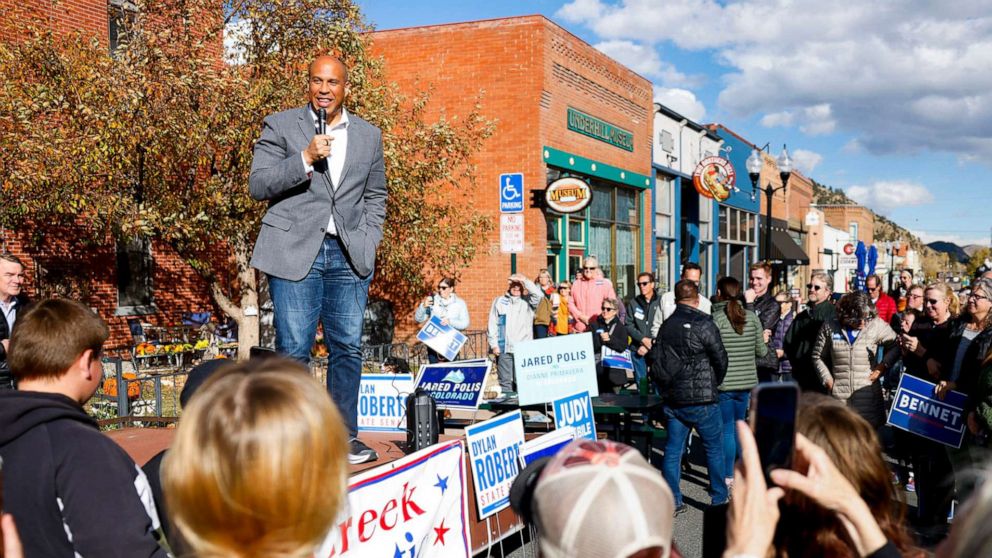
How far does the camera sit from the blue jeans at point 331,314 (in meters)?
4.03

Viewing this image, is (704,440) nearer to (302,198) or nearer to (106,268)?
(302,198)

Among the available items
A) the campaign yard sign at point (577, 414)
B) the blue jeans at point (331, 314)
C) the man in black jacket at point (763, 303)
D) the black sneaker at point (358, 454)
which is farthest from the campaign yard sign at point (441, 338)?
the blue jeans at point (331, 314)

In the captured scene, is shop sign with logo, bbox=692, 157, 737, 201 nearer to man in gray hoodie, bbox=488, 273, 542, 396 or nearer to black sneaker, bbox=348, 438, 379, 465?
man in gray hoodie, bbox=488, 273, 542, 396

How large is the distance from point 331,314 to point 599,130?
18.2m

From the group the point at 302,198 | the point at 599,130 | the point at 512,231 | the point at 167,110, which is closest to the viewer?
the point at 302,198

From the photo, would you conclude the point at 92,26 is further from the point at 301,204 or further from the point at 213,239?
the point at 301,204

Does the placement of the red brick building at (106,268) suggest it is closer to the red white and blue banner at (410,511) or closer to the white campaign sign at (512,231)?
the white campaign sign at (512,231)

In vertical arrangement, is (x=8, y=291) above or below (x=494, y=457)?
above

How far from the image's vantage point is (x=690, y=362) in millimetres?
7004

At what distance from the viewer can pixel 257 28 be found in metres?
11.9

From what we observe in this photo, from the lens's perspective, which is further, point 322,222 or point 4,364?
point 4,364

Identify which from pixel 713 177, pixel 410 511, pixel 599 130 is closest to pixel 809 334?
pixel 410 511

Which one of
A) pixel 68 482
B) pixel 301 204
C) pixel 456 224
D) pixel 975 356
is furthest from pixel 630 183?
pixel 68 482

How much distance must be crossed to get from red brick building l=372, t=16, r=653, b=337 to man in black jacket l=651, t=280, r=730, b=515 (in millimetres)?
10741
